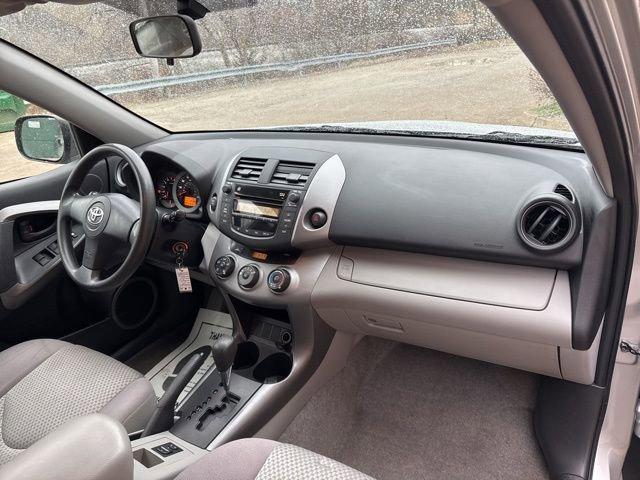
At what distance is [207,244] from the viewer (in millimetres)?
2039

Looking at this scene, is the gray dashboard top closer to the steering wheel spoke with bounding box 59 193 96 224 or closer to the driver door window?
the steering wheel spoke with bounding box 59 193 96 224

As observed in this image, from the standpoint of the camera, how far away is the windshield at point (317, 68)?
1585 mm

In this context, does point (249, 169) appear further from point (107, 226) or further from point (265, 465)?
point (265, 465)

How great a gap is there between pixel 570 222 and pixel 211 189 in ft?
4.09

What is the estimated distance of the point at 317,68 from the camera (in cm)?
204

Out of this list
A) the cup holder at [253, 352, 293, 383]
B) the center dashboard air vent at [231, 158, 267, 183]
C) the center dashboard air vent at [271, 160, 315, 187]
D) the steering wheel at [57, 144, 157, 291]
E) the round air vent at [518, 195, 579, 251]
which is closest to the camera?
the round air vent at [518, 195, 579, 251]

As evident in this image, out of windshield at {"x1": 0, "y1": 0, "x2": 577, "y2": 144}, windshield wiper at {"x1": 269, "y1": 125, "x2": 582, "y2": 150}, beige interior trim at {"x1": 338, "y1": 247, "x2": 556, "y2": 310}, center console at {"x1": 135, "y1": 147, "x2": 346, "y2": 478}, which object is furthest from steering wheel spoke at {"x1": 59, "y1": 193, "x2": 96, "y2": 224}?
beige interior trim at {"x1": 338, "y1": 247, "x2": 556, "y2": 310}

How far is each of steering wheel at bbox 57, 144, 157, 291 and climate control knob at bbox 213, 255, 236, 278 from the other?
318mm

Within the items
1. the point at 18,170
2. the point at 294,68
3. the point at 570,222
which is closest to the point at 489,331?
the point at 570,222

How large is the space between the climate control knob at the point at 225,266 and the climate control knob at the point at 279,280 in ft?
0.58

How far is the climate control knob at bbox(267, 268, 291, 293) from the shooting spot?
1.80m

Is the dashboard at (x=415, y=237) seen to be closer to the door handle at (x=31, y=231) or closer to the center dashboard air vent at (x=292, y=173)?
the center dashboard air vent at (x=292, y=173)

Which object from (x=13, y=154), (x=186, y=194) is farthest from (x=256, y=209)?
(x=13, y=154)

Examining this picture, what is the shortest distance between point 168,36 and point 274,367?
1.21 meters
